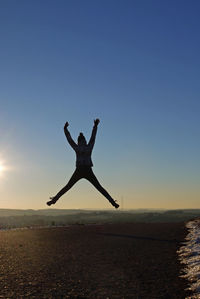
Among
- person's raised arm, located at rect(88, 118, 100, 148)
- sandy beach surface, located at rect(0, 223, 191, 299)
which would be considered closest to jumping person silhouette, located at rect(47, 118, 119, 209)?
person's raised arm, located at rect(88, 118, 100, 148)

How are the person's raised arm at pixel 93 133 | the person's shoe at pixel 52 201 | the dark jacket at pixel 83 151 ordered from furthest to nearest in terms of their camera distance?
the person's raised arm at pixel 93 133, the dark jacket at pixel 83 151, the person's shoe at pixel 52 201

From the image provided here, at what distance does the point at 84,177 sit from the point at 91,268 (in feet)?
15.4

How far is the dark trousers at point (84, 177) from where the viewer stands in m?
11.3

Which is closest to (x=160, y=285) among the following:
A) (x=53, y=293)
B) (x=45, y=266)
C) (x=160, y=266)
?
(x=160, y=266)

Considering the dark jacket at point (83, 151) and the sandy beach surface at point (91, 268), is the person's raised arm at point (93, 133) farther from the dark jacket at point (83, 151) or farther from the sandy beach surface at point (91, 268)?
the sandy beach surface at point (91, 268)

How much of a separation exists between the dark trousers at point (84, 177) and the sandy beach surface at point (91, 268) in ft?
9.67

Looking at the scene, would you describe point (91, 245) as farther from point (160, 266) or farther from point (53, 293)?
point (53, 293)

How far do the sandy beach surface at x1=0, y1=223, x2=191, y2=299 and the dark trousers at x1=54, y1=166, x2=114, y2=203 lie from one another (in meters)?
2.95

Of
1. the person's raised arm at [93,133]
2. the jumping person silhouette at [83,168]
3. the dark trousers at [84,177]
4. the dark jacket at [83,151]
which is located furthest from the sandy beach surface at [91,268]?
the person's raised arm at [93,133]

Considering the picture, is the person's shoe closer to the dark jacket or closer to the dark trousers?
the dark trousers

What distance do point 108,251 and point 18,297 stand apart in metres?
8.58

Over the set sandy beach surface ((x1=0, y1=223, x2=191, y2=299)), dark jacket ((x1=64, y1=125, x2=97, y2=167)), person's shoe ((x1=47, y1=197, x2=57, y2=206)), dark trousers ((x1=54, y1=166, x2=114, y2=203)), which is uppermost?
dark jacket ((x1=64, y1=125, x2=97, y2=167))


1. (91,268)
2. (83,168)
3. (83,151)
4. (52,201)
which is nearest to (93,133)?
(83,151)

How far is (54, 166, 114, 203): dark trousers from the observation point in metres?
11.3
